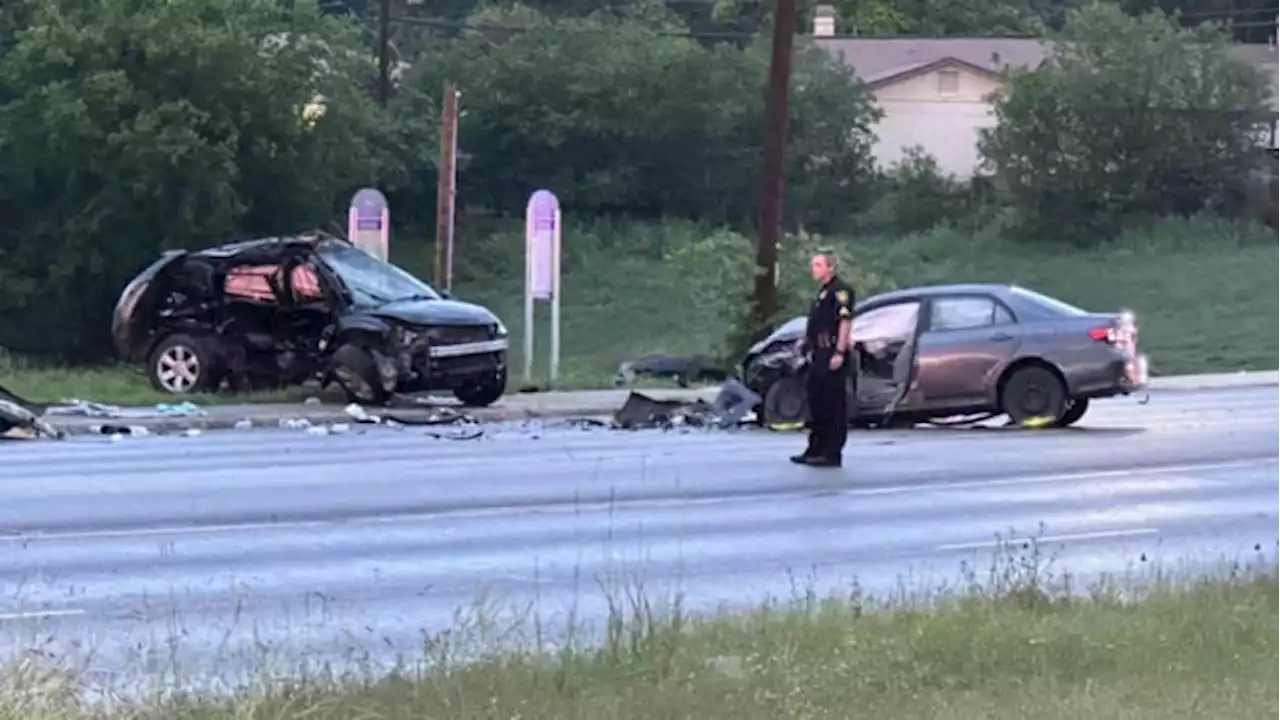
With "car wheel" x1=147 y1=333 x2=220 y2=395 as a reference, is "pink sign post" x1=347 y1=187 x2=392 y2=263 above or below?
above

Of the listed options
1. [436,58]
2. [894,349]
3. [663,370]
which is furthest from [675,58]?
[894,349]

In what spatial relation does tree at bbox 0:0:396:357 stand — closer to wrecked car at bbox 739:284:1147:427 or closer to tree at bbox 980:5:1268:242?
tree at bbox 980:5:1268:242

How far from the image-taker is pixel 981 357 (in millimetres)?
21547

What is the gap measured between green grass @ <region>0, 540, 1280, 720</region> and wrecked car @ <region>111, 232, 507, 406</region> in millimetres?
15016

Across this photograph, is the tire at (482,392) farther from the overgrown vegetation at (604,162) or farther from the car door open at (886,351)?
the overgrown vegetation at (604,162)

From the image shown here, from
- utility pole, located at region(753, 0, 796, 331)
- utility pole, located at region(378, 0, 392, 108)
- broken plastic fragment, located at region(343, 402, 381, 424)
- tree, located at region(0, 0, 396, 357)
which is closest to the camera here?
broken plastic fragment, located at region(343, 402, 381, 424)

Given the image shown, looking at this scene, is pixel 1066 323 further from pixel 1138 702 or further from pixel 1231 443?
pixel 1138 702

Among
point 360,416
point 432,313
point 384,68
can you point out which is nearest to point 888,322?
point 432,313

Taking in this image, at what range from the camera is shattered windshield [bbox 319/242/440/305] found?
2558 cm

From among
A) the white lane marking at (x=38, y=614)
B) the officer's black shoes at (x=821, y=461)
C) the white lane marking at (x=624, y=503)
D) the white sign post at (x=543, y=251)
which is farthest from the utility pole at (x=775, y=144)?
the white lane marking at (x=38, y=614)

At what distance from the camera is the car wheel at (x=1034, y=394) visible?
70.5 ft

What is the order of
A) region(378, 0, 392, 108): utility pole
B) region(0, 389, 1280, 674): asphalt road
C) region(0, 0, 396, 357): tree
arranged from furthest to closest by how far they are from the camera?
region(378, 0, 392, 108): utility pole
region(0, 0, 396, 357): tree
region(0, 389, 1280, 674): asphalt road

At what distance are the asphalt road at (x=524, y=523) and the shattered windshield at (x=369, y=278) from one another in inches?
160

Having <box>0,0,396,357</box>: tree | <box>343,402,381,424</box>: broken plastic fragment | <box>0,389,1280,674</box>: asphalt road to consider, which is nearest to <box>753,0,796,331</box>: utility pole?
<box>343,402,381,424</box>: broken plastic fragment
